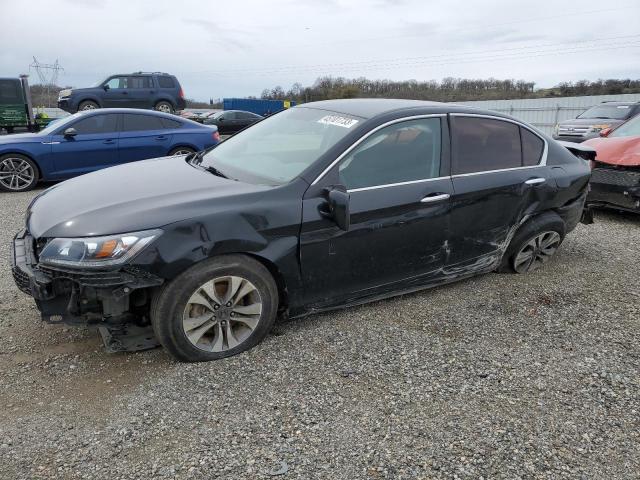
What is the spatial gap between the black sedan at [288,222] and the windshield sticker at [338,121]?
0.05ft

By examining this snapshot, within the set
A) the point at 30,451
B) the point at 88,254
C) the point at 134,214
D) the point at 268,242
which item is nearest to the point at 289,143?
the point at 268,242

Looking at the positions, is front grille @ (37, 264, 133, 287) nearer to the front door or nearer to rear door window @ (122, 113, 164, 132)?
the front door

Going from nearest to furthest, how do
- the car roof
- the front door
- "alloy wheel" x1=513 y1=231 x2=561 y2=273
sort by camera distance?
the front door
the car roof
"alloy wheel" x1=513 y1=231 x2=561 y2=273

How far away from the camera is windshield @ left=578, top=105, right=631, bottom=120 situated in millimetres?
14502

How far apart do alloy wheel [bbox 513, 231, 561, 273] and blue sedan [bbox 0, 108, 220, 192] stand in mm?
6072

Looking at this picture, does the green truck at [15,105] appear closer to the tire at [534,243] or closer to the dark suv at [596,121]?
the dark suv at [596,121]

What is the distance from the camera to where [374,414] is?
2.71 metres

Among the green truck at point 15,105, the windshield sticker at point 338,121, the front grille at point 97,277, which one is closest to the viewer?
the front grille at point 97,277

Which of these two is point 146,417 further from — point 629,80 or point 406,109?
point 629,80

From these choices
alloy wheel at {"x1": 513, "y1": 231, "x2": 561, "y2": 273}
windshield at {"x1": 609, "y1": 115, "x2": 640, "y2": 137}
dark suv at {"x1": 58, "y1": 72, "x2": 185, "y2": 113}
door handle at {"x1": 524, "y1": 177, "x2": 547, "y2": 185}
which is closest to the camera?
door handle at {"x1": 524, "y1": 177, "x2": 547, "y2": 185}

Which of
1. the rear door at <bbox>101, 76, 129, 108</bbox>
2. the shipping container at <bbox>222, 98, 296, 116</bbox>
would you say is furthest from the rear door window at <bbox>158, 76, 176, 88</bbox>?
the shipping container at <bbox>222, 98, 296, 116</bbox>

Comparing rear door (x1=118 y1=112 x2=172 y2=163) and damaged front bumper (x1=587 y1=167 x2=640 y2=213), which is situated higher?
rear door (x1=118 y1=112 x2=172 y2=163)

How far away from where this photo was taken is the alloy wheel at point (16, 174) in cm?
830

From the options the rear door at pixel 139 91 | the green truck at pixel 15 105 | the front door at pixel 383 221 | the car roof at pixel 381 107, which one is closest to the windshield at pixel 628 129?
the car roof at pixel 381 107
